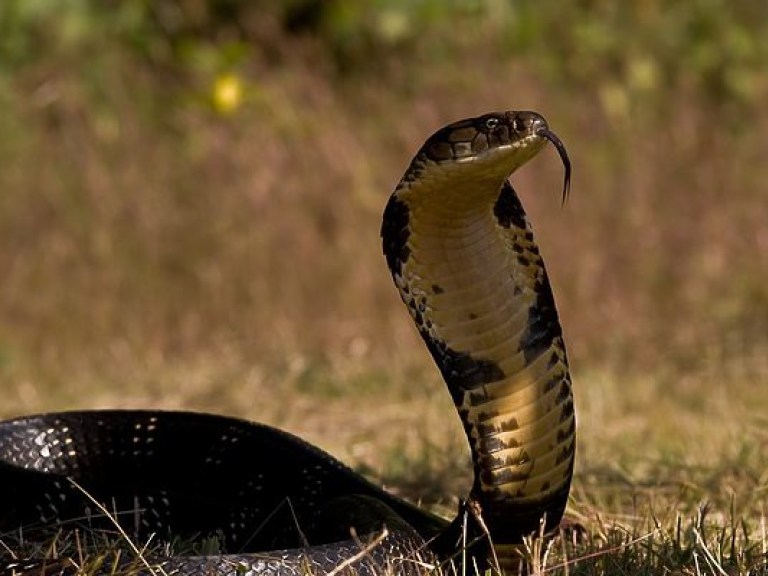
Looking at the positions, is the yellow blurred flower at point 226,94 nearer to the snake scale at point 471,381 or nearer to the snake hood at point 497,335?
the snake scale at point 471,381

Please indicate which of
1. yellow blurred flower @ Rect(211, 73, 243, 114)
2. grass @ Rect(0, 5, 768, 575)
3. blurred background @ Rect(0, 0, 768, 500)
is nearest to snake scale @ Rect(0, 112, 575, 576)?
grass @ Rect(0, 5, 768, 575)

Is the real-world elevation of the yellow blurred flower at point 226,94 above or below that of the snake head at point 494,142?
below

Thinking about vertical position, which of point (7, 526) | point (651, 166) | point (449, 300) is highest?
point (449, 300)

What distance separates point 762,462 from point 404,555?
203 cm

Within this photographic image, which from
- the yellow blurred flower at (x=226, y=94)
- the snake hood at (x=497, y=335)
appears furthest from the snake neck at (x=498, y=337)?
the yellow blurred flower at (x=226, y=94)

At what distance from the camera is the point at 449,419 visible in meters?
7.39

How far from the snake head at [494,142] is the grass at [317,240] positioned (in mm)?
4166

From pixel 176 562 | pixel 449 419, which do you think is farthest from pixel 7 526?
pixel 449 419

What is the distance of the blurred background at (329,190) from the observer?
9.15 meters

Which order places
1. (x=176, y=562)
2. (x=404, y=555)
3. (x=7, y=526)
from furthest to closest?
1. (x=7, y=526)
2. (x=404, y=555)
3. (x=176, y=562)

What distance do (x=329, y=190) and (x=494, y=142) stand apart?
22.1 ft

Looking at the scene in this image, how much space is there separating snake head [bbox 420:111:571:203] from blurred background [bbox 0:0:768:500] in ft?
14.6

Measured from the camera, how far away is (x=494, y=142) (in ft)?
11.5

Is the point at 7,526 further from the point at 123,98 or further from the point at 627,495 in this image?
the point at 123,98
